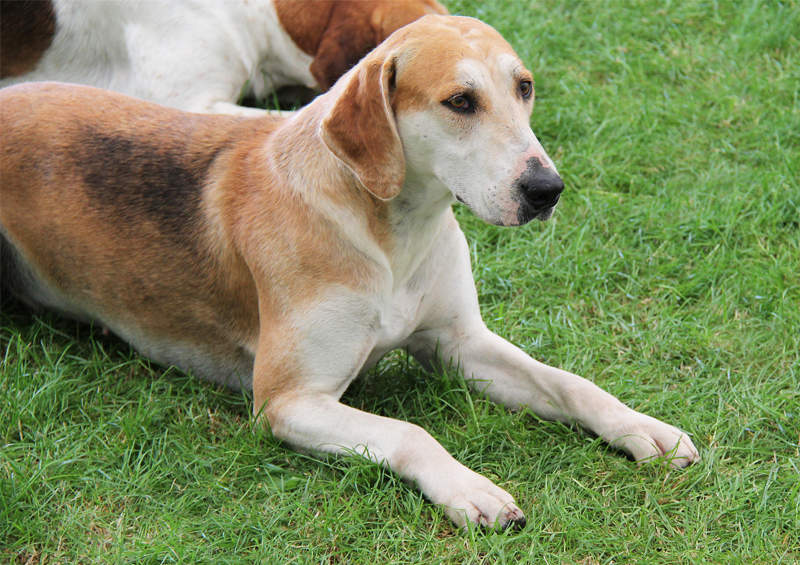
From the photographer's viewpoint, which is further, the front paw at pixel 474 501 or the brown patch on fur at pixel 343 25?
the brown patch on fur at pixel 343 25

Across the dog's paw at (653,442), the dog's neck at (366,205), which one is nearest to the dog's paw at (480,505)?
the dog's paw at (653,442)

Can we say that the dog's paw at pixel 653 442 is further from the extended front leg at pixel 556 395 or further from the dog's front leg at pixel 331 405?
the dog's front leg at pixel 331 405

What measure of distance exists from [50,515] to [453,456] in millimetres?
1334

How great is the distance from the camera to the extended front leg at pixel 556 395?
339 cm

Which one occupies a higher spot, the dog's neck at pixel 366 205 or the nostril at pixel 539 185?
the nostril at pixel 539 185

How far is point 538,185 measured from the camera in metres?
3.06

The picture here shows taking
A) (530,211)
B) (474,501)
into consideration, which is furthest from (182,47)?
(474,501)

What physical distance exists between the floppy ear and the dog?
6.23 ft

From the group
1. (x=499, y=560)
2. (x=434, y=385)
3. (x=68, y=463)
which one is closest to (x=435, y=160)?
(x=434, y=385)

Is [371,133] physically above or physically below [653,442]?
above

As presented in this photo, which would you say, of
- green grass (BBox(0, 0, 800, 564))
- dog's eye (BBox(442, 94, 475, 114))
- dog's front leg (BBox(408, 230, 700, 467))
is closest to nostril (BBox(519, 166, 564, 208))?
dog's eye (BBox(442, 94, 475, 114))

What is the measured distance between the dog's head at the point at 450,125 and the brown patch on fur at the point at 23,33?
2677 millimetres

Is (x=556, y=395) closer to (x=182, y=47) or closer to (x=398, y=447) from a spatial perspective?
(x=398, y=447)

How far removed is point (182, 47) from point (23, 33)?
0.82 m
